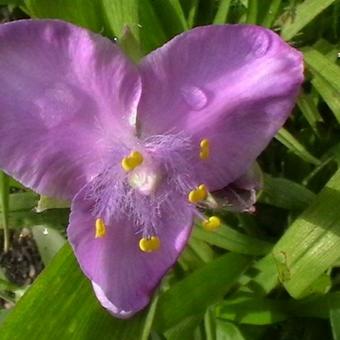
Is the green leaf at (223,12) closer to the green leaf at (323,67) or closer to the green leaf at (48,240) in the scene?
the green leaf at (323,67)

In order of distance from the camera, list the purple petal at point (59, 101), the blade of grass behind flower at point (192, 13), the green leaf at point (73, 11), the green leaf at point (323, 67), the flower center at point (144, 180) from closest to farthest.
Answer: the purple petal at point (59, 101) → the flower center at point (144, 180) → the green leaf at point (73, 11) → the green leaf at point (323, 67) → the blade of grass behind flower at point (192, 13)

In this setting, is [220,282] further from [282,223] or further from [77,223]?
[77,223]

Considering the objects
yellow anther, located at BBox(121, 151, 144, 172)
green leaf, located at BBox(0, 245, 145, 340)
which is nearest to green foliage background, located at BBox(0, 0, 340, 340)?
green leaf, located at BBox(0, 245, 145, 340)

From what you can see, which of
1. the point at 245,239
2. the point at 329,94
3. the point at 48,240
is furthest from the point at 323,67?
the point at 48,240

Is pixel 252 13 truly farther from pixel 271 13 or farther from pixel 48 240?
pixel 48 240

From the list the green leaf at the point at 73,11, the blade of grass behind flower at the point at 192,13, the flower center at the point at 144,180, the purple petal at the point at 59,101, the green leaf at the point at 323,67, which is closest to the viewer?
the purple petal at the point at 59,101

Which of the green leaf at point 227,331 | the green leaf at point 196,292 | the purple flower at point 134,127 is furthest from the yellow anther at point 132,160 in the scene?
the green leaf at point 227,331

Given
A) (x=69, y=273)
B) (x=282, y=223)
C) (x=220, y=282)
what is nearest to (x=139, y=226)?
(x=69, y=273)

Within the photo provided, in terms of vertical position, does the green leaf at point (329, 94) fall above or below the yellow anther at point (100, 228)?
below
